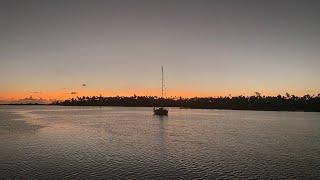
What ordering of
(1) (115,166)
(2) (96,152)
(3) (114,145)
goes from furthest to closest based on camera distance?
(3) (114,145) < (2) (96,152) < (1) (115,166)

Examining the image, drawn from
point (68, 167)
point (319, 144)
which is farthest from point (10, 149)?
point (319, 144)

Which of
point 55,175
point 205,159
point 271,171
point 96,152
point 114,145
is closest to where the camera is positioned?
point 55,175

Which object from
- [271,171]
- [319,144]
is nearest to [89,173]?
[271,171]

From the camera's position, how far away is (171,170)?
113 feet

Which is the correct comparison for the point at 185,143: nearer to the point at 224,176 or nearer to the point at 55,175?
the point at 224,176

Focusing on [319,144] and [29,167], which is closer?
[29,167]

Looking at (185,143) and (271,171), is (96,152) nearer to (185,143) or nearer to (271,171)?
(185,143)

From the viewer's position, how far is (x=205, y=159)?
4069 cm

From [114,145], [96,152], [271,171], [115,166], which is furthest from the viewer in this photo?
[114,145]

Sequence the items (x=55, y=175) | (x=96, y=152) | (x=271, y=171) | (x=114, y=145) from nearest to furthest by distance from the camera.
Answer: (x=55, y=175) < (x=271, y=171) < (x=96, y=152) < (x=114, y=145)

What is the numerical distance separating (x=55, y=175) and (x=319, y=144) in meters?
43.9

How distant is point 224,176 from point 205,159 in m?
8.81

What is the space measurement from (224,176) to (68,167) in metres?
16.3

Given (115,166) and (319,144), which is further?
(319,144)
